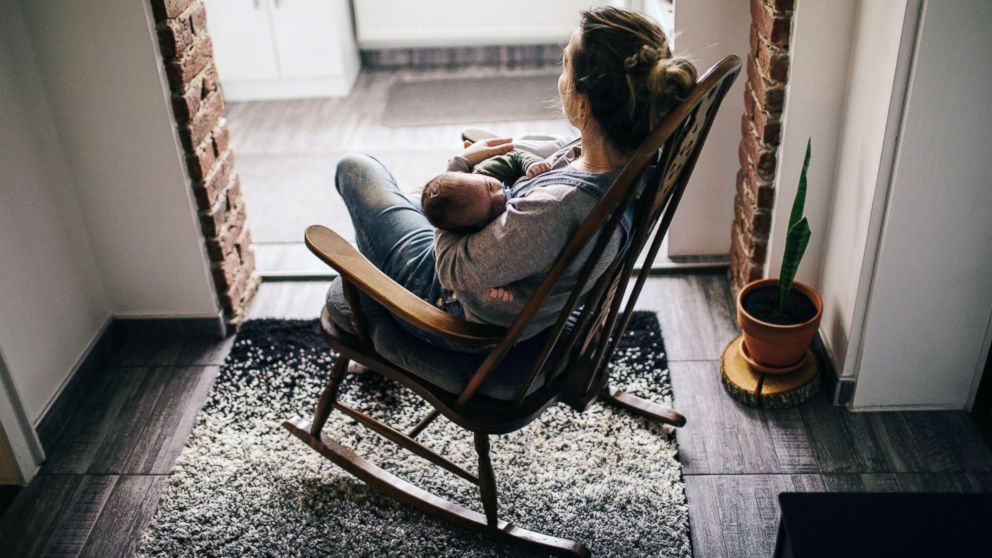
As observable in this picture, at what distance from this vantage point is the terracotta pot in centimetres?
212

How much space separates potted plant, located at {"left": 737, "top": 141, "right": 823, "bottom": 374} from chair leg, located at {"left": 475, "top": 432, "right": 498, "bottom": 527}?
2.59 ft

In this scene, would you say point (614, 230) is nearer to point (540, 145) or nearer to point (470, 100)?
point (540, 145)

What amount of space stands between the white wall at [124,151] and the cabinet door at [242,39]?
1.95 meters

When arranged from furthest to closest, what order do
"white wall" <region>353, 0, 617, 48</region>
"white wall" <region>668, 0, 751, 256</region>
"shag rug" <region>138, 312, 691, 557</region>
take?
"white wall" <region>353, 0, 617, 48</region> < "white wall" <region>668, 0, 751, 256</region> < "shag rug" <region>138, 312, 691, 557</region>

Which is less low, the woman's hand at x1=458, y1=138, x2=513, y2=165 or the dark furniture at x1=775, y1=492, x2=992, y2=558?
the woman's hand at x1=458, y1=138, x2=513, y2=165

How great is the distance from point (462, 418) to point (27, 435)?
1.13 meters

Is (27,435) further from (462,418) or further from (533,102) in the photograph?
(533,102)

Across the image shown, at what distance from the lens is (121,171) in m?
2.32

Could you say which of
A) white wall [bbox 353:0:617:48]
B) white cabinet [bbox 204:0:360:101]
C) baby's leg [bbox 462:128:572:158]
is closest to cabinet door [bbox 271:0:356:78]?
white cabinet [bbox 204:0:360:101]

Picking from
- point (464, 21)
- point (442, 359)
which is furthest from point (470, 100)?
point (442, 359)

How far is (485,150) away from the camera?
1740 millimetres

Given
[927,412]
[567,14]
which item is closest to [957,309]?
[927,412]

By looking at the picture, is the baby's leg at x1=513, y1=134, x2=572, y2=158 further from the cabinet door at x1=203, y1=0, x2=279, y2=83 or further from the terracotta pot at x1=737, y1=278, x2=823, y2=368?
the cabinet door at x1=203, y1=0, x2=279, y2=83

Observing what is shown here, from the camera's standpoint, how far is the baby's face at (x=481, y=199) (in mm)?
1527
